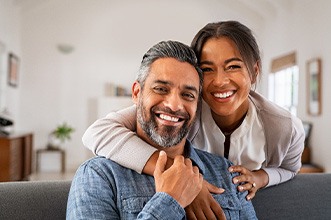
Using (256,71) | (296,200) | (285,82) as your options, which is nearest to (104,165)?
(256,71)

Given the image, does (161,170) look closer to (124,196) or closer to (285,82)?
(124,196)

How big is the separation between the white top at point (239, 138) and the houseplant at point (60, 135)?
264 inches

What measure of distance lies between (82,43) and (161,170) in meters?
7.82

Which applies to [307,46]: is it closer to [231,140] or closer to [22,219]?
[231,140]

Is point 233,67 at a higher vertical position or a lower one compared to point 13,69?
lower

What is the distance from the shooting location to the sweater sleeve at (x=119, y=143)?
1.50 meters

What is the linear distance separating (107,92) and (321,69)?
472cm

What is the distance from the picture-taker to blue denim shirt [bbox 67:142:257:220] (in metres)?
1.31

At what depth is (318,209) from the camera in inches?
77.6

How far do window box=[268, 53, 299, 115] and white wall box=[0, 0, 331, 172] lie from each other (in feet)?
1.68

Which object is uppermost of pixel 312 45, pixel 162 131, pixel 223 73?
pixel 312 45

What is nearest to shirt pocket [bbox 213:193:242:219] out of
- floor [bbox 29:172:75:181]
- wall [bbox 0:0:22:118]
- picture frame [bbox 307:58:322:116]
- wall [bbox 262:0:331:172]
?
wall [bbox 262:0:331:172]

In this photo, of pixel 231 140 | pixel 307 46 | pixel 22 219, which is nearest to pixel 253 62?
pixel 231 140

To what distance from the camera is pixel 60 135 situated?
8383mm
